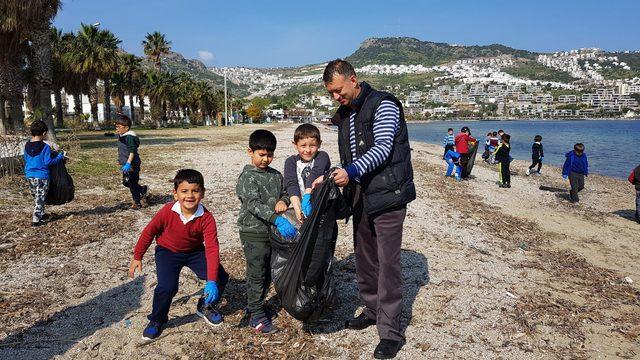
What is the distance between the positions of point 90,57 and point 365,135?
44133mm

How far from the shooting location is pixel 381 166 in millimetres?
3213

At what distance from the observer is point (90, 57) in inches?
1570

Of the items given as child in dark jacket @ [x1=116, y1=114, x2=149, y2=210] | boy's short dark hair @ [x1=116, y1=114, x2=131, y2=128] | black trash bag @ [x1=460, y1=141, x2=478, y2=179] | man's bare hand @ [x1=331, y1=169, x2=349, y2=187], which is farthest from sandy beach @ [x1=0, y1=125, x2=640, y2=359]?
black trash bag @ [x1=460, y1=141, x2=478, y2=179]

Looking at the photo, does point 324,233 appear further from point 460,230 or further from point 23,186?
point 23,186

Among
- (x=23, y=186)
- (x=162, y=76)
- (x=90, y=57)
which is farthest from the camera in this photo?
(x=162, y=76)

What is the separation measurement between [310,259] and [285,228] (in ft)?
1.01

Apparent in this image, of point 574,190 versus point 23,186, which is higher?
point 23,186

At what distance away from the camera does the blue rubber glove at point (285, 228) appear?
3303 mm

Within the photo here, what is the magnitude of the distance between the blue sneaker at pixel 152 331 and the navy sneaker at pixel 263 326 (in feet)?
2.60

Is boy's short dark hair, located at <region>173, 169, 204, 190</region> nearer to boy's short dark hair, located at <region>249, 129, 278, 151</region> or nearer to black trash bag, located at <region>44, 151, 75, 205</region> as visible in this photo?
boy's short dark hair, located at <region>249, 129, 278, 151</region>

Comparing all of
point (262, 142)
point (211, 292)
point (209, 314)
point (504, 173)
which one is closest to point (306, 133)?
point (262, 142)

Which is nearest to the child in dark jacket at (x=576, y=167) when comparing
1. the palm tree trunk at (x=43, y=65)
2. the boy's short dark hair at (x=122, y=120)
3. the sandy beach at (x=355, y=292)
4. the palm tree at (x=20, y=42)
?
the sandy beach at (x=355, y=292)

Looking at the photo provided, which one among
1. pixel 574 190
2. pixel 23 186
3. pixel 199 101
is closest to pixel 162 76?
pixel 199 101

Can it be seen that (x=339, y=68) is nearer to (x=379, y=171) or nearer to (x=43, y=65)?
(x=379, y=171)
